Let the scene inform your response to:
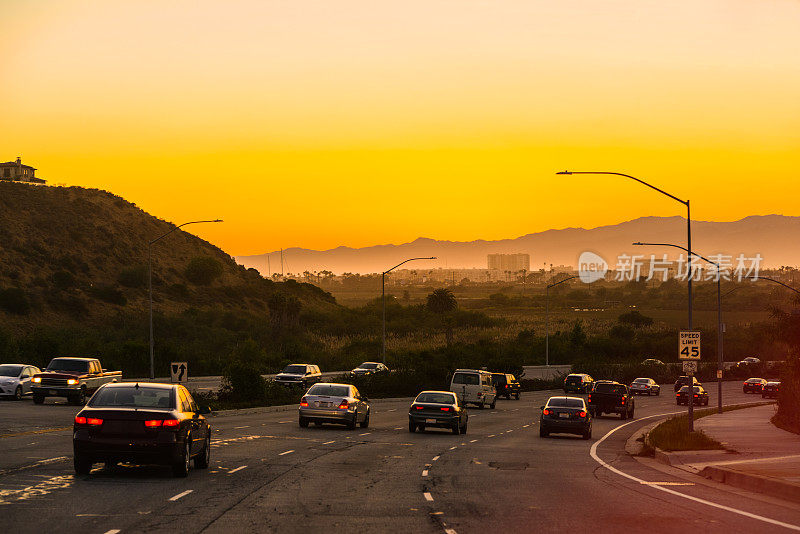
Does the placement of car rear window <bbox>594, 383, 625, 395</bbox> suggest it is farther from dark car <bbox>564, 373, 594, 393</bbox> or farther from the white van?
dark car <bbox>564, 373, 594, 393</bbox>

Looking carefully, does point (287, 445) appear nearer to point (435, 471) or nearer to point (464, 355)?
point (435, 471)

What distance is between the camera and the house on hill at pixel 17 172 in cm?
15575

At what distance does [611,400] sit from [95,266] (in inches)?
3447

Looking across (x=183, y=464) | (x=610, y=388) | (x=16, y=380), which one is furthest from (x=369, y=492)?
(x=610, y=388)

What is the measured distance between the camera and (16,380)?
46.3 meters

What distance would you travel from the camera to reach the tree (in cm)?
13550

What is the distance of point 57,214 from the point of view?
440 ft

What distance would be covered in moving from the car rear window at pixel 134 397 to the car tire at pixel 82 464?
0.96 meters

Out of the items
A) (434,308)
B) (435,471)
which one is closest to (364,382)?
(435,471)

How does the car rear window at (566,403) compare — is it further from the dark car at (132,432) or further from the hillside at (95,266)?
the hillside at (95,266)

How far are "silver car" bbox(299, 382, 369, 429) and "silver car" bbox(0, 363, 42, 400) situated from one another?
54.7ft

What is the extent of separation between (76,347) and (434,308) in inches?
3001

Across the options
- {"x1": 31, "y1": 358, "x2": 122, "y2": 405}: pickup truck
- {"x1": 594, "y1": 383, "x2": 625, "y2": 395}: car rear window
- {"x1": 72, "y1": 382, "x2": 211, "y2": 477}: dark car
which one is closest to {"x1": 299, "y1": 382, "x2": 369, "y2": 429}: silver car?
{"x1": 31, "y1": 358, "x2": 122, "y2": 405}: pickup truck

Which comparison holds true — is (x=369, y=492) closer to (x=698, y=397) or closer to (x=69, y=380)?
(x=69, y=380)
